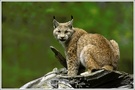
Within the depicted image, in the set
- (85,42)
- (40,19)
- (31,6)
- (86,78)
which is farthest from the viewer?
(40,19)

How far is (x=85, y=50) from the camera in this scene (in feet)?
44.7

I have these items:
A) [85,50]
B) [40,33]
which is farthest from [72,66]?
[40,33]

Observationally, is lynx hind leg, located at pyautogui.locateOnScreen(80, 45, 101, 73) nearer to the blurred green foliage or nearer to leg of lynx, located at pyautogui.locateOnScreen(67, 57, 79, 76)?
leg of lynx, located at pyautogui.locateOnScreen(67, 57, 79, 76)

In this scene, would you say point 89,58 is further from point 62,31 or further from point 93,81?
point 62,31

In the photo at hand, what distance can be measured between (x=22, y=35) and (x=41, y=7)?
172 cm

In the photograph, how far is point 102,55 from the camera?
44.5 feet

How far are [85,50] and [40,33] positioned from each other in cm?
632

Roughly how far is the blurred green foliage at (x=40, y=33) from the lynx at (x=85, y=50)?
4880mm

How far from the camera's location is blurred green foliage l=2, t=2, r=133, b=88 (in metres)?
19.3

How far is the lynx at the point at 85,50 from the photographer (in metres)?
13.5

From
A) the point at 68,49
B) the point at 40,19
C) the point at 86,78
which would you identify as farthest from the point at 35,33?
the point at 86,78

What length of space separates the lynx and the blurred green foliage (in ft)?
16.0

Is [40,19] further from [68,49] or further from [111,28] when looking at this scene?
[68,49]

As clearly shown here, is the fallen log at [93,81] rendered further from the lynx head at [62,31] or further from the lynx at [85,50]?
the lynx head at [62,31]
